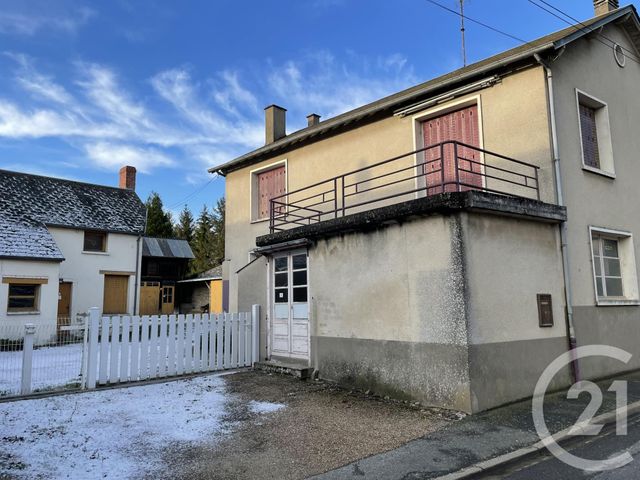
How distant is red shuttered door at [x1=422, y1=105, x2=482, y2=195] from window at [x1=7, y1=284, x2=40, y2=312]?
636 inches

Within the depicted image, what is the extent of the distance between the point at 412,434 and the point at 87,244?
70.6ft

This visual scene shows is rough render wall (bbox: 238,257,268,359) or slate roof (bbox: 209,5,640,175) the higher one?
slate roof (bbox: 209,5,640,175)

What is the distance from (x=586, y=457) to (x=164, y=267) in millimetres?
32294

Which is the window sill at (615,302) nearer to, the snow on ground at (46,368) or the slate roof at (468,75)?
the slate roof at (468,75)

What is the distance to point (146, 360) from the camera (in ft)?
30.9

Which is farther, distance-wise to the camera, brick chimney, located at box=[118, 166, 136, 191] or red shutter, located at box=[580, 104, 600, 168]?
brick chimney, located at box=[118, 166, 136, 191]

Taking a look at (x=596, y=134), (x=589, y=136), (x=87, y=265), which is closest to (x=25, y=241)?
(x=87, y=265)

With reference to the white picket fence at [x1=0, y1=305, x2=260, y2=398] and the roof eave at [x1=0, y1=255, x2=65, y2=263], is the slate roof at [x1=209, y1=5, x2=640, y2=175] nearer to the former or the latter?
the white picket fence at [x1=0, y1=305, x2=260, y2=398]

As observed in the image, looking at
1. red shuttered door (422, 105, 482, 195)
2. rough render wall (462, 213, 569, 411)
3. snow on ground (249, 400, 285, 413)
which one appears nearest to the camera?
rough render wall (462, 213, 569, 411)

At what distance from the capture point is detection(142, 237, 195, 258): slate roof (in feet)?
110

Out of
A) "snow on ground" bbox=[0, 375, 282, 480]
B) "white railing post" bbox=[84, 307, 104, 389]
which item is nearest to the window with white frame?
"snow on ground" bbox=[0, 375, 282, 480]

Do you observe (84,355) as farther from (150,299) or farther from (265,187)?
(150,299)

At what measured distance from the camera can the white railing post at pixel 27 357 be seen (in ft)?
26.4

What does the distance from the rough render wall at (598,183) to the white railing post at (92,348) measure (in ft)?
29.2
